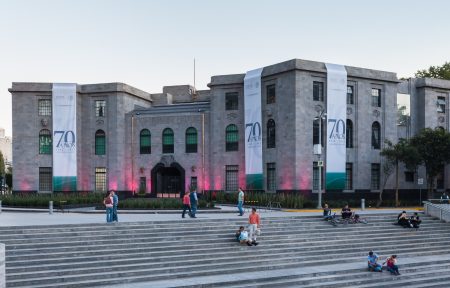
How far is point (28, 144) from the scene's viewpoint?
158 feet

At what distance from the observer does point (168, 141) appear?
48344 mm

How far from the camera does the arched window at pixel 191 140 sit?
4750 centimetres

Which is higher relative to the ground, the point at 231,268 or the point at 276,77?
the point at 276,77

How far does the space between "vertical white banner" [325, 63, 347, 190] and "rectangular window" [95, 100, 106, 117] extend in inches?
927

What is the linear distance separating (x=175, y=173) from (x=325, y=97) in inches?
700

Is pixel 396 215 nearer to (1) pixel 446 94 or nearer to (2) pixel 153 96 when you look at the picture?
(1) pixel 446 94

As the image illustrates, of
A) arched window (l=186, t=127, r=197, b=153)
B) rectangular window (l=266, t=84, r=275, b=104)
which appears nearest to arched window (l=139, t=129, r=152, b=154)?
arched window (l=186, t=127, r=197, b=153)

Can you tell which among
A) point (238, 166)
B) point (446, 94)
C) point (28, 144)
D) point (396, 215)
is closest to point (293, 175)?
point (238, 166)

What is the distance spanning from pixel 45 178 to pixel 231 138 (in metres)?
20.0

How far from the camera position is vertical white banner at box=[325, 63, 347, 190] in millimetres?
40906

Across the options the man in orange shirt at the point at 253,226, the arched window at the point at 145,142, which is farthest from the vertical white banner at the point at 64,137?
the man in orange shirt at the point at 253,226

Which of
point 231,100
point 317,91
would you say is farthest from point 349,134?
point 231,100

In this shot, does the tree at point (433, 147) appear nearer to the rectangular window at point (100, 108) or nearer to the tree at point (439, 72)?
the tree at point (439, 72)

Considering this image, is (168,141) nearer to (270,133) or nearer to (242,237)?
(270,133)
